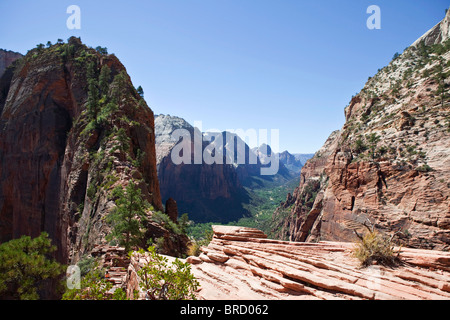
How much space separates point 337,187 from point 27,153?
51.1 m

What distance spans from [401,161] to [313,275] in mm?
27488

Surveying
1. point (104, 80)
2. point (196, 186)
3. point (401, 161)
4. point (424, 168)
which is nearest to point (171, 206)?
point (104, 80)

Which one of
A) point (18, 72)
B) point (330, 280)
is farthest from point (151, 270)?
point (18, 72)

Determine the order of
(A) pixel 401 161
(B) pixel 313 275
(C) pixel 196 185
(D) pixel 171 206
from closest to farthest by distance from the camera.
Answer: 1. (B) pixel 313 275
2. (A) pixel 401 161
3. (D) pixel 171 206
4. (C) pixel 196 185

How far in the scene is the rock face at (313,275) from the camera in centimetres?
578

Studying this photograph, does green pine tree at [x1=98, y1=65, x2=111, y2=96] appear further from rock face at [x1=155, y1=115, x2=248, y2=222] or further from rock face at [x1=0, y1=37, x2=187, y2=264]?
rock face at [x1=155, y1=115, x2=248, y2=222]

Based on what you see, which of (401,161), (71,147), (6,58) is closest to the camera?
(401,161)

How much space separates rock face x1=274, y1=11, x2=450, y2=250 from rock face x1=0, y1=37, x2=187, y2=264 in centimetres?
2332

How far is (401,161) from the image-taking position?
27.2 m

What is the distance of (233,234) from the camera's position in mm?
10398

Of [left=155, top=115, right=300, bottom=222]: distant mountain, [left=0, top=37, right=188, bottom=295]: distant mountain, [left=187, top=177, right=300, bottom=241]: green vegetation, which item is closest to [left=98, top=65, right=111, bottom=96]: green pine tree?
[left=0, top=37, right=188, bottom=295]: distant mountain

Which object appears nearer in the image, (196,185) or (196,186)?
(196,186)

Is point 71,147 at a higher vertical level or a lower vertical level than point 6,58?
lower

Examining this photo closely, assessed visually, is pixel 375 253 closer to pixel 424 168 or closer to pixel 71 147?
pixel 424 168
